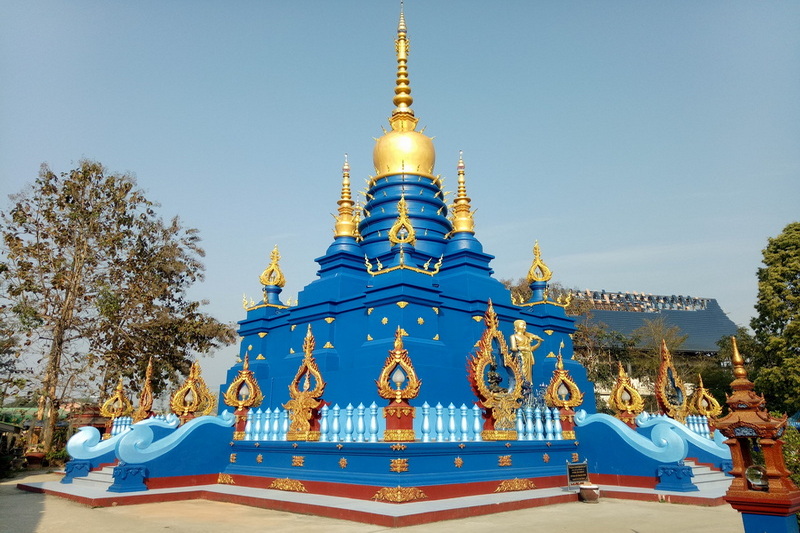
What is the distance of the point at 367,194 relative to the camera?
25.7 meters

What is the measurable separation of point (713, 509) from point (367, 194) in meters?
17.9

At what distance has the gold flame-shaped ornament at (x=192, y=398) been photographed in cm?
1630

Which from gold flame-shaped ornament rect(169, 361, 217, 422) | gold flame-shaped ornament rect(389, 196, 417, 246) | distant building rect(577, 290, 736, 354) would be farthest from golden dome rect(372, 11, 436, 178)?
distant building rect(577, 290, 736, 354)

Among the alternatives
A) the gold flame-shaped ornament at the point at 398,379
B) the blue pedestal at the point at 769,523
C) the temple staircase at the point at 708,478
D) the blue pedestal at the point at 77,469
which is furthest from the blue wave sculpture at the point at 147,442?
the blue pedestal at the point at 769,523

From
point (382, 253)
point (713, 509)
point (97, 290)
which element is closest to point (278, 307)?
point (382, 253)

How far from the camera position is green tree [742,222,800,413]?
26.8 meters

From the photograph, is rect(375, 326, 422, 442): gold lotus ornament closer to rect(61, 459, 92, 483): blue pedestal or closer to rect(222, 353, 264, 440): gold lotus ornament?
rect(222, 353, 264, 440): gold lotus ornament

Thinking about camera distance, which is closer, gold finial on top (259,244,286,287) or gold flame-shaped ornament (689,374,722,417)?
gold flame-shaped ornament (689,374,722,417)

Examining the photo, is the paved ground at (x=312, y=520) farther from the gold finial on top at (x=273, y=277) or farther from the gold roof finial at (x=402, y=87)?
the gold roof finial at (x=402, y=87)

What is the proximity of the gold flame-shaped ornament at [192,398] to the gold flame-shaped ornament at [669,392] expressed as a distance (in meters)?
13.5

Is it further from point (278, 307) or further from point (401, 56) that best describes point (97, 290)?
point (401, 56)

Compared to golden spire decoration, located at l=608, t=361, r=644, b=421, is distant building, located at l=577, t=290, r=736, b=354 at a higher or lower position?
higher

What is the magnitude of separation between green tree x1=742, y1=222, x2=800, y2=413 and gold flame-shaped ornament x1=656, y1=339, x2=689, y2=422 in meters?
11.2

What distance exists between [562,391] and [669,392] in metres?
5.68
